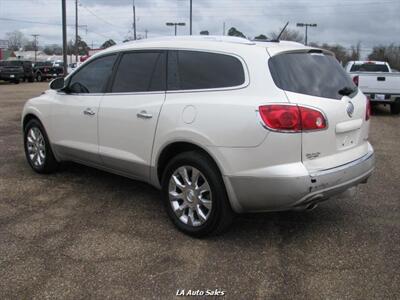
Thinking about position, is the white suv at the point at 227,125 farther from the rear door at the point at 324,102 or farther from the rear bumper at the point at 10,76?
the rear bumper at the point at 10,76

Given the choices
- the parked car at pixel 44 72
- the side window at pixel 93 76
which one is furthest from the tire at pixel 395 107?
the parked car at pixel 44 72

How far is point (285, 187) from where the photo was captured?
3.77 m

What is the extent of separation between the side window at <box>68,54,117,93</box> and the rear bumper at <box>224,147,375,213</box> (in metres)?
2.10

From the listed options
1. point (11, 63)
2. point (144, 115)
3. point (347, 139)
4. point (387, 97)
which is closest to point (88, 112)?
point (144, 115)

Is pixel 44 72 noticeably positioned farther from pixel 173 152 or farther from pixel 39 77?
pixel 173 152

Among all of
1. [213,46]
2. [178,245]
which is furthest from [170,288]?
[213,46]

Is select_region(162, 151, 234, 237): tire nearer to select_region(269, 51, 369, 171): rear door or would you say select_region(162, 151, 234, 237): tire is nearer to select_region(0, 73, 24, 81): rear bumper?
select_region(269, 51, 369, 171): rear door

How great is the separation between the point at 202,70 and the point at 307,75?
917mm

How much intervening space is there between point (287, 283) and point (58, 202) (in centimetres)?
288

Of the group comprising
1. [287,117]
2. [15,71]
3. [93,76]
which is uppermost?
[93,76]

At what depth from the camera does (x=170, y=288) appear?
3.48 m

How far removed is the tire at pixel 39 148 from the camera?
6.31m

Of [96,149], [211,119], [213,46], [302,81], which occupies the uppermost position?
[213,46]

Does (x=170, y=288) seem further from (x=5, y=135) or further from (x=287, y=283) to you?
(x=5, y=135)
